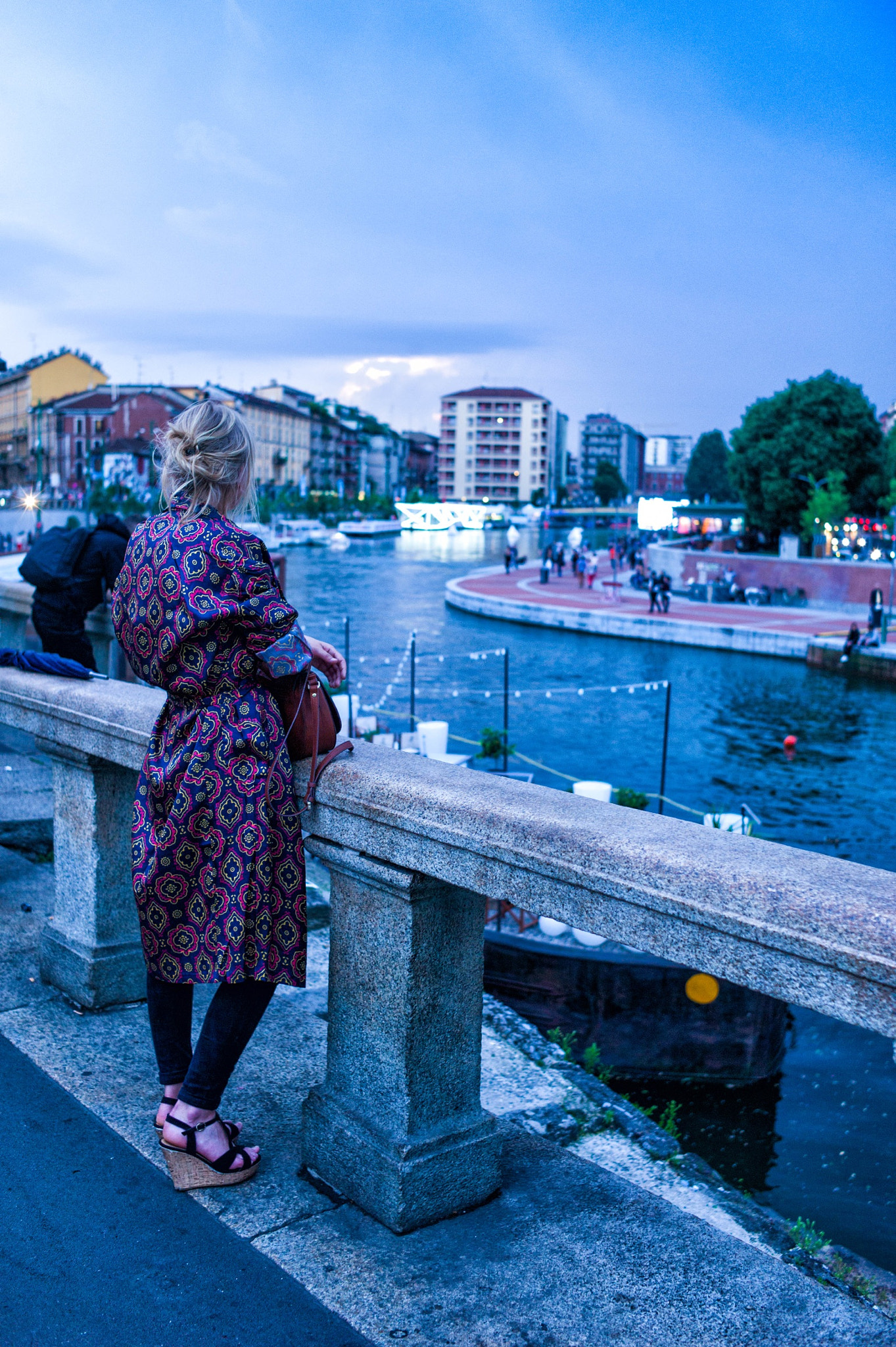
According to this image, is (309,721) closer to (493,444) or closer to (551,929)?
(551,929)

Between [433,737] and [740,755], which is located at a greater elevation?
[433,737]

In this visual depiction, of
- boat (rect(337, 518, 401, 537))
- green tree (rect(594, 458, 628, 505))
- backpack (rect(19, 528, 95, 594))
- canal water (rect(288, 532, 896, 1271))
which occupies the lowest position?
canal water (rect(288, 532, 896, 1271))

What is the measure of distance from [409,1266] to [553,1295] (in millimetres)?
287

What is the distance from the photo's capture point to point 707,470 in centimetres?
17962

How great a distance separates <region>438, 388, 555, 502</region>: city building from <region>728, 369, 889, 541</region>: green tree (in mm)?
104133

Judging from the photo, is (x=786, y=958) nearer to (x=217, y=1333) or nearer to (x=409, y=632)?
(x=217, y=1333)

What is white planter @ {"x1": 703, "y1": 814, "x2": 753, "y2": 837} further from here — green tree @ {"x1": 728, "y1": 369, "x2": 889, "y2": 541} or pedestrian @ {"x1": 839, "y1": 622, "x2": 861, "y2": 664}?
green tree @ {"x1": 728, "y1": 369, "x2": 889, "y2": 541}

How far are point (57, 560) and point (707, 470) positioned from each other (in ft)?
597

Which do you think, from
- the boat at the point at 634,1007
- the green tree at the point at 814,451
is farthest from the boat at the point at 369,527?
the boat at the point at 634,1007

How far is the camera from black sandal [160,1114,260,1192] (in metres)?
2.52

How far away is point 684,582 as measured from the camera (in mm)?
46375

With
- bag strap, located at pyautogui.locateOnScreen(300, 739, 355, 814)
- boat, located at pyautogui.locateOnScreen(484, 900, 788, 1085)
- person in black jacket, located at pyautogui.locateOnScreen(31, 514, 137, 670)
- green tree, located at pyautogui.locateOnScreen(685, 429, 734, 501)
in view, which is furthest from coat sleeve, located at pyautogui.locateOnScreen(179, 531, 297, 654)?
green tree, located at pyautogui.locateOnScreen(685, 429, 734, 501)

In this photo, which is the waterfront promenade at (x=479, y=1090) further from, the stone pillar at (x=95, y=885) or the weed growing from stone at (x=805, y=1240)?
the stone pillar at (x=95, y=885)

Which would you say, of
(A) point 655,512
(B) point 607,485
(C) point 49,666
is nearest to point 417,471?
(B) point 607,485
